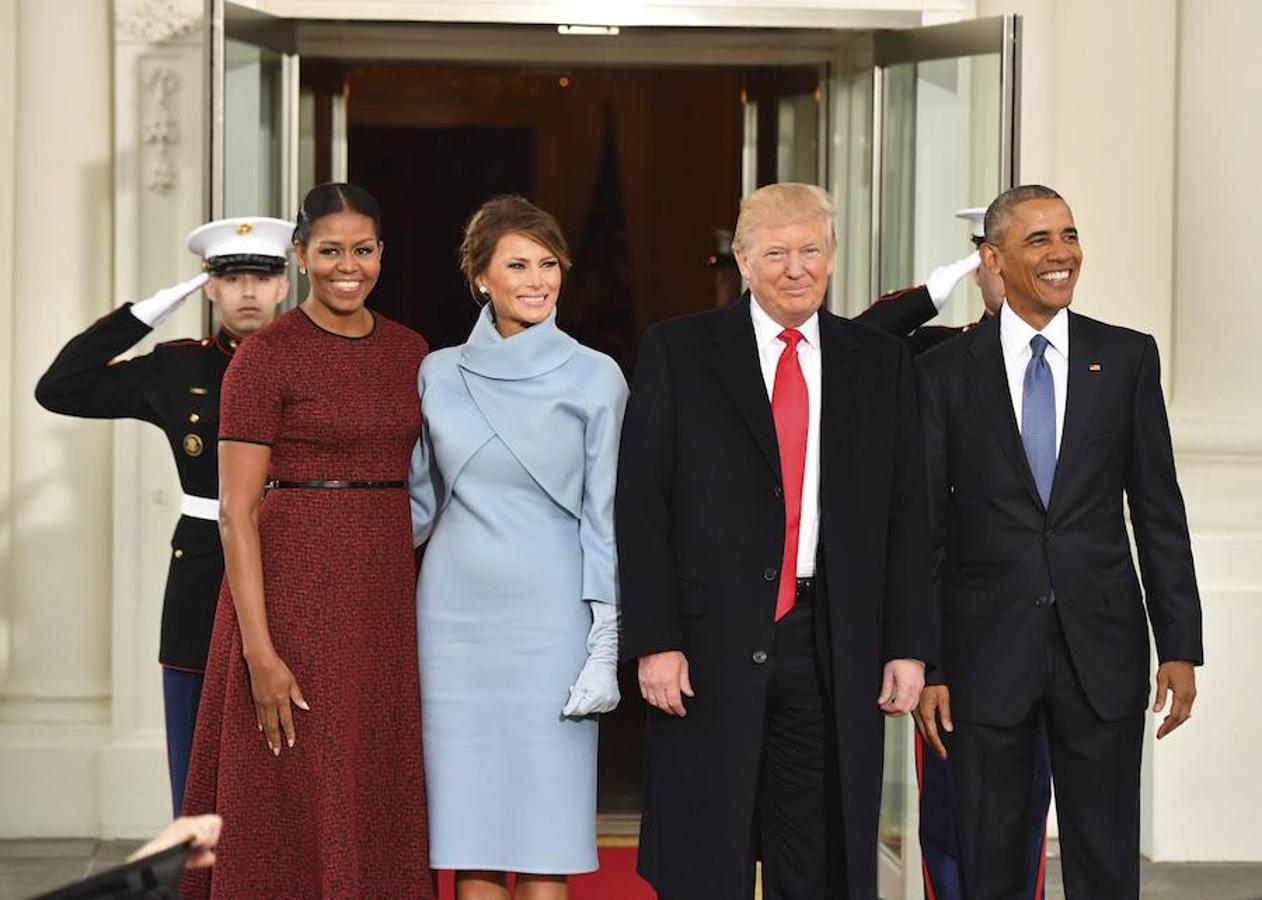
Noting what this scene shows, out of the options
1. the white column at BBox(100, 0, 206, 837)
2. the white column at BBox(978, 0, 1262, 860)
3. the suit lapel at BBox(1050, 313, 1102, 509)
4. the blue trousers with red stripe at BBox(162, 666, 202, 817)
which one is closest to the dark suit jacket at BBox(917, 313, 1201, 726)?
the suit lapel at BBox(1050, 313, 1102, 509)

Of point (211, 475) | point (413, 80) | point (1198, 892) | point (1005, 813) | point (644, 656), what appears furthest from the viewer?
point (413, 80)

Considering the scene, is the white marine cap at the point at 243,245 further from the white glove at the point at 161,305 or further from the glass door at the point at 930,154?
the glass door at the point at 930,154

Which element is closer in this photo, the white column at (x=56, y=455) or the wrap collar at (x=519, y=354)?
the wrap collar at (x=519, y=354)

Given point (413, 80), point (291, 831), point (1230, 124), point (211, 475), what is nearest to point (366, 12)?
point (211, 475)

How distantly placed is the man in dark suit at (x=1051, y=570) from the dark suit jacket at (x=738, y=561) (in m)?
0.21

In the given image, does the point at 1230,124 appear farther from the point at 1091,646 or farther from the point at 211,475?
the point at 211,475

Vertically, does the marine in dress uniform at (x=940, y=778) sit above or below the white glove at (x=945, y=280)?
below

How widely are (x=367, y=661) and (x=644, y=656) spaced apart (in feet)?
1.66

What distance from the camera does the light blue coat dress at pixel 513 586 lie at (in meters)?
3.49

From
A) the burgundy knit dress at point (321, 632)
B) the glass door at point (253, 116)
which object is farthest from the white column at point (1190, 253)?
the burgundy knit dress at point (321, 632)

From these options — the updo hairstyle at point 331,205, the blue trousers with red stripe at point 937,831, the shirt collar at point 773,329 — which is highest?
the updo hairstyle at point 331,205

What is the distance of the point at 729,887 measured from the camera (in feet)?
11.0

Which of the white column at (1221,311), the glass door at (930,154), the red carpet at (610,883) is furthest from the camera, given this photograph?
the white column at (1221,311)

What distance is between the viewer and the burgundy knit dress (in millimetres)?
3453
